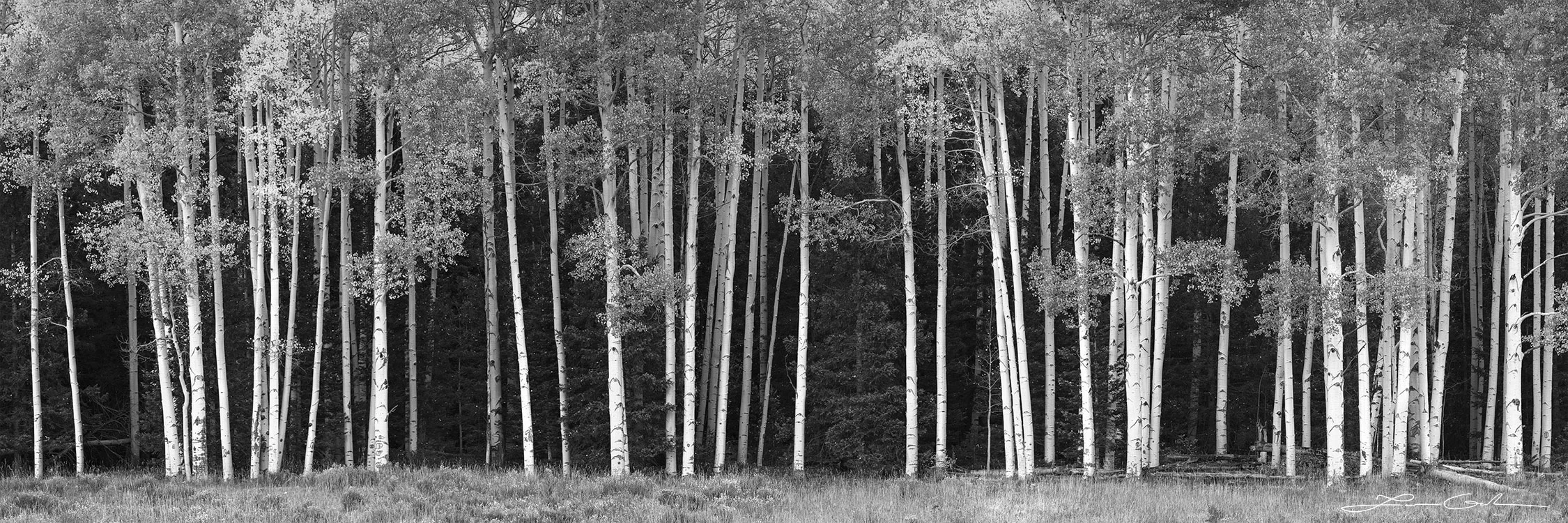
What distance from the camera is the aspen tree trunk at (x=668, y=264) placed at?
70.1ft

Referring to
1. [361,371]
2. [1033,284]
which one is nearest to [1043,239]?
[1033,284]

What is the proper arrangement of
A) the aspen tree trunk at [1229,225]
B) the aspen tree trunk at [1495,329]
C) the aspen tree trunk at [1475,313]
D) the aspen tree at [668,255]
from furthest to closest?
the aspen tree trunk at [1475,313], the aspen tree trunk at [1495,329], the aspen tree trunk at [1229,225], the aspen tree at [668,255]

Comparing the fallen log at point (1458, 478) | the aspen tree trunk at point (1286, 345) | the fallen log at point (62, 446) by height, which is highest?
the aspen tree trunk at point (1286, 345)

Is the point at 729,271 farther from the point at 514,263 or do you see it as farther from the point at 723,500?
the point at 723,500

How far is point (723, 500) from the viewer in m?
17.0

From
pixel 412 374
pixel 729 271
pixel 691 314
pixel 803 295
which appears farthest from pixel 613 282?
pixel 412 374

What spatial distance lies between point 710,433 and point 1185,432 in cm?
1501

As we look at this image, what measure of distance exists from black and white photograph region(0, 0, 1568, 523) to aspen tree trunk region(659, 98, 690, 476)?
8cm

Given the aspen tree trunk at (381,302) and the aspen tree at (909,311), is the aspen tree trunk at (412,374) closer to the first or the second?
the aspen tree trunk at (381,302)

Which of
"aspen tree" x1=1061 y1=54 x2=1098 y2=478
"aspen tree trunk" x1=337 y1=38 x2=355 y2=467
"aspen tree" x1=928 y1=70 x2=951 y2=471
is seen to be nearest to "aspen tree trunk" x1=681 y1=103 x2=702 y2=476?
"aspen tree" x1=928 y1=70 x2=951 y2=471

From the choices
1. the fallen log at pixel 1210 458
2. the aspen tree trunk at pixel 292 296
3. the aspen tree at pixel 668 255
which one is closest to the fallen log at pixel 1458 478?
the fallen log at pixel 1210 458

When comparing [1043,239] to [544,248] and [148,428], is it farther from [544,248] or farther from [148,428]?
[148,428]

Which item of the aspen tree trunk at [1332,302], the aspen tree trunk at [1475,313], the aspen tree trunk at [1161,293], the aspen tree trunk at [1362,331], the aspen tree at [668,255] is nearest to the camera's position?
the aspen tree trunk at [1332,302]
